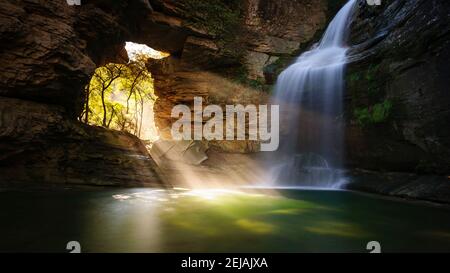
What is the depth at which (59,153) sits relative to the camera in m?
8.70

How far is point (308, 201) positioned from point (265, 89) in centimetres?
864

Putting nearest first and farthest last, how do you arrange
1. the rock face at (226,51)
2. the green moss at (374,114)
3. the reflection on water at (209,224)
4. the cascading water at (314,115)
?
the reflection on water at (209,224) → the green moss at (374,114) → the cascading water at (314,115) → the rock face at (226,51)

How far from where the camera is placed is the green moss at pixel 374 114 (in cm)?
922

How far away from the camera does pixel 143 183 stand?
927 cm

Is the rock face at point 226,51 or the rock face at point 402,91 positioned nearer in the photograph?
the rock face at point 402,91

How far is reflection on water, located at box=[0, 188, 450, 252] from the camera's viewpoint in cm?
357

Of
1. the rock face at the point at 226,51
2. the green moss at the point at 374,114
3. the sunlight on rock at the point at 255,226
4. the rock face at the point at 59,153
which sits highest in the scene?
the rock face at the point at 226,51

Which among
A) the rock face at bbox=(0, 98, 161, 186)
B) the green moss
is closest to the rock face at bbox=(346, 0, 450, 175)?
the green moss

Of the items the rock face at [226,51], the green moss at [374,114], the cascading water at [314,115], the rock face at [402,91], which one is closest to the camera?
the rock face at [402,91]

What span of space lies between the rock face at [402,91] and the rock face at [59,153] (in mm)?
7691

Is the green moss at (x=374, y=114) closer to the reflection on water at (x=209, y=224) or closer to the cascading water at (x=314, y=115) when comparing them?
the cascading water at (x=314, y=115)

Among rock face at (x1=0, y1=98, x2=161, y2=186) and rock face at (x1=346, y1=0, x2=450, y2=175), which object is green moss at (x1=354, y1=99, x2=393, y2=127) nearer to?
rock face at (x1=346, y1=0, x2=450, y2=175)

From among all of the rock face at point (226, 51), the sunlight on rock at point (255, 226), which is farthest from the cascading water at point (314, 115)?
the sunlight on rock at point (255, 226)

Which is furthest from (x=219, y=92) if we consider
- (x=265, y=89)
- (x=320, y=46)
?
(x=320, y=46)
